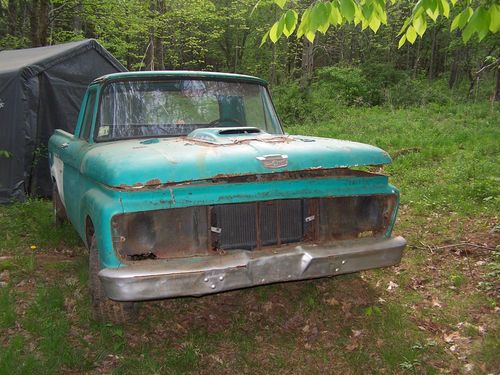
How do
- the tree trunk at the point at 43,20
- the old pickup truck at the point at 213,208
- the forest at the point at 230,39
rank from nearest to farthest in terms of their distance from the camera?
the old pickup truck at the point at 213,208
the tree trunk at the point at 43,20
the forest at the point at 230,39

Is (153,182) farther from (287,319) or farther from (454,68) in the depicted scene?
(454,68)

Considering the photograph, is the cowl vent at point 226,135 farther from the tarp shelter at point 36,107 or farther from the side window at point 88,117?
the tarp shelter at point 36,107

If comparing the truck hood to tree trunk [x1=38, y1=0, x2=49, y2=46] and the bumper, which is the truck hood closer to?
the bumper

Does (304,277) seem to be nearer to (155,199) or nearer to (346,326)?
(346,326)

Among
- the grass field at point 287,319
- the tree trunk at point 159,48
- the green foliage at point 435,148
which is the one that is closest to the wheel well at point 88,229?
the grass field at point 287,319

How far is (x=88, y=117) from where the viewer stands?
14.3 ft

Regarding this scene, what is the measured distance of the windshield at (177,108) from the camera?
399 cm

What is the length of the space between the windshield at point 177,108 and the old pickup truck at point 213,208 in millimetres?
18

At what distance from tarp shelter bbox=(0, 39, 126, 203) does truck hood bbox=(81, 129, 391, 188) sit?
4066 millimetres

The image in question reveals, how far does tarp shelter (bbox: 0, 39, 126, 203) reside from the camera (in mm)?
6910

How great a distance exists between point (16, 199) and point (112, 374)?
4.82m

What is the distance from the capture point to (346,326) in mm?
3531

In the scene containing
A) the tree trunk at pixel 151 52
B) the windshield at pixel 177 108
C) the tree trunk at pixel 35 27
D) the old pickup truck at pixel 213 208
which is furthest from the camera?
the tree trunk at pixel 151 52

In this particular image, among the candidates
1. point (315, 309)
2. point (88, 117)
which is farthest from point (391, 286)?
point (88, 117)
